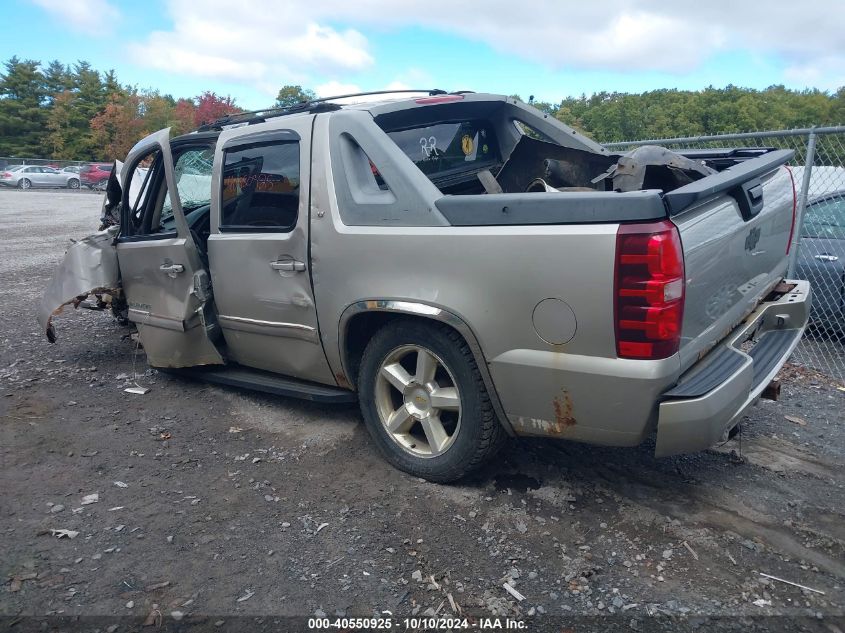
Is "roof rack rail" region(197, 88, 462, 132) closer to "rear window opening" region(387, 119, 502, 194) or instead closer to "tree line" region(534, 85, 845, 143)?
"rear window opening" region(387, 119, 502, 194)

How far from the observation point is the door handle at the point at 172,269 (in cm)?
459

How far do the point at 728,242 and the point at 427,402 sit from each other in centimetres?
168

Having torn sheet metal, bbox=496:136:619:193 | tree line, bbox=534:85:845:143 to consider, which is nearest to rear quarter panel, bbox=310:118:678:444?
torn sheet metal, bbox=496:136:619:193

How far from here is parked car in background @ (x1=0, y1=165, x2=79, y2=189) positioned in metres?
37.5

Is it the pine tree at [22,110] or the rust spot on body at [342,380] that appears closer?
the rust spot on body at [342,380]

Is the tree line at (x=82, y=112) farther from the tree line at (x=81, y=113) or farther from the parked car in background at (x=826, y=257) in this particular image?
the parked car in background at (x=826, y=257)

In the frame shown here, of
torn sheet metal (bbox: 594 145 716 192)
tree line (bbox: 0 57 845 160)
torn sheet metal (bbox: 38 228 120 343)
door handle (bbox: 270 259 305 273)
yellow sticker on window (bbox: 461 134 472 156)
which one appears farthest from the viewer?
tree line (bbox: 0 57 845 160)

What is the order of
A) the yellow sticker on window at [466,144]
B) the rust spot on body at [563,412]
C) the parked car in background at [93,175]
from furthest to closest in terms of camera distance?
the parked car in background at [93,175] < the yellow sticker on window at [466,144] < the rust spot on body at [563,412]

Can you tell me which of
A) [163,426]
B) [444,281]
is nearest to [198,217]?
[163,426]

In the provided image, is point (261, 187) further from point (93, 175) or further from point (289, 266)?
point (93, 175)

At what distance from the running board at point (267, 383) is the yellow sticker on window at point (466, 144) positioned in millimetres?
1882

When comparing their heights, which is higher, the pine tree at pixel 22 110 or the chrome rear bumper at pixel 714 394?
the pine tree at pixel 22 110

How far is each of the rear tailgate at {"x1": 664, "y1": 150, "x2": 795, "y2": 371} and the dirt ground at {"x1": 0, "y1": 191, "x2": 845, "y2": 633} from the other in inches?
35.3

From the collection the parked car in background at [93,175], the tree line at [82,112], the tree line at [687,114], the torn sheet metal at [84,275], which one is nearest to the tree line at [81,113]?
the tree line at [82,112]
